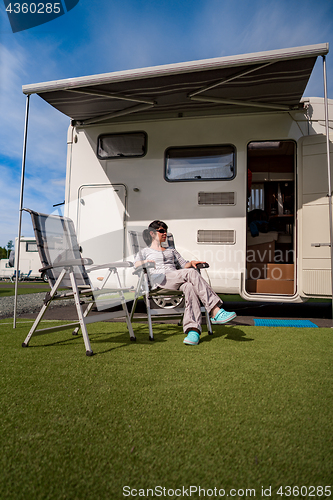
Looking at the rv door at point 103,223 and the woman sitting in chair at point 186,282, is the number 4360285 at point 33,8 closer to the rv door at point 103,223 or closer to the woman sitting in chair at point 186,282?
the rv door at point 103,223

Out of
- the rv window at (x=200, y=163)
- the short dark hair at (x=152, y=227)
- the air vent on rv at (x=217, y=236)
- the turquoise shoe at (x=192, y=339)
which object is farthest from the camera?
the rv window at (x=200, y=163)

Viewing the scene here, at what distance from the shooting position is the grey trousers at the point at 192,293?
2.53m

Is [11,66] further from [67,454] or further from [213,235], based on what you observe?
[67,454]

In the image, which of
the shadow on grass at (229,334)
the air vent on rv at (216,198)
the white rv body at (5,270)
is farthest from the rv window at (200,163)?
the white rv body at (5,270)

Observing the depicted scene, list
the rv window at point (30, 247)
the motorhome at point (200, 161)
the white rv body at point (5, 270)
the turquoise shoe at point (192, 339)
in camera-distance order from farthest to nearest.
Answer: the white rv body at point (5, 270), the rv window at point (30, 247), the motorhome at point (200, 161), the turquoise shoe at point (192, 339)

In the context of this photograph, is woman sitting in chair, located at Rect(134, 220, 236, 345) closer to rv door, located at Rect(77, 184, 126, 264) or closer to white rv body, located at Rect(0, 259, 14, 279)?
rv door, located at Rect(77, 184, 126, 264)

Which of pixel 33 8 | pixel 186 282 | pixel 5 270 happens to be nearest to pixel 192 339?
pixel 186 282

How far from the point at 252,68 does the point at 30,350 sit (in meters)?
2.97

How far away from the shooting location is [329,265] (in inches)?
132

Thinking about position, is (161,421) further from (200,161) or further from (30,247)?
(30,247)

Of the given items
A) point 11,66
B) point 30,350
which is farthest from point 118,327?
point 11,66

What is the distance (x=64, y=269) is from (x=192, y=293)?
0.97 m

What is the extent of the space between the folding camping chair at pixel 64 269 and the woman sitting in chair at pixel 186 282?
0.34 metres

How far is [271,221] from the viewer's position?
5395mm
